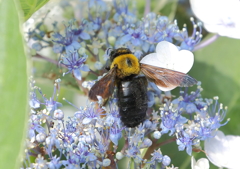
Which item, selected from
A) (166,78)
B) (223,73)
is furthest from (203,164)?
(223,73)

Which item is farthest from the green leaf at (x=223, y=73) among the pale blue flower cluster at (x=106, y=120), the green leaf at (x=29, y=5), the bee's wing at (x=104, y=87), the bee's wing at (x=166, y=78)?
the green leaf at (x=29, y=5)

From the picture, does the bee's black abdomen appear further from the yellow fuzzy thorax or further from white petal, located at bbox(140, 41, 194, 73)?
white petal, located at bbox(140, 41, 194, 73)

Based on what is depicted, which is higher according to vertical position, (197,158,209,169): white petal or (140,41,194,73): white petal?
(140,41,194,73): white petal

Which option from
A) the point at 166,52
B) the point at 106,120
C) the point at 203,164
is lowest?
the point at 203,164

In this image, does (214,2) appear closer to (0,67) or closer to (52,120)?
(52,120)

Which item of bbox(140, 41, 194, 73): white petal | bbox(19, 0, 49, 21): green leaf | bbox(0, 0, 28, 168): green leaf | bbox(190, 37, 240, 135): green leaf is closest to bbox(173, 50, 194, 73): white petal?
bbox(140, 41, 194, 73): white petal

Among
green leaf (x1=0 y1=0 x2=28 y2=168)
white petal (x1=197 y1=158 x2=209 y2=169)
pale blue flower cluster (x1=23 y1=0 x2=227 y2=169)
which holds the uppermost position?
green leaf (x1=0 y1=0 x2=28 y2=168)

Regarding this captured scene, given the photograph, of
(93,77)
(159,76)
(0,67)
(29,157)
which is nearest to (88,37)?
(93,77)

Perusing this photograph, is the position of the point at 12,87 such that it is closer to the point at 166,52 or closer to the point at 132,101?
the point at 132,101
